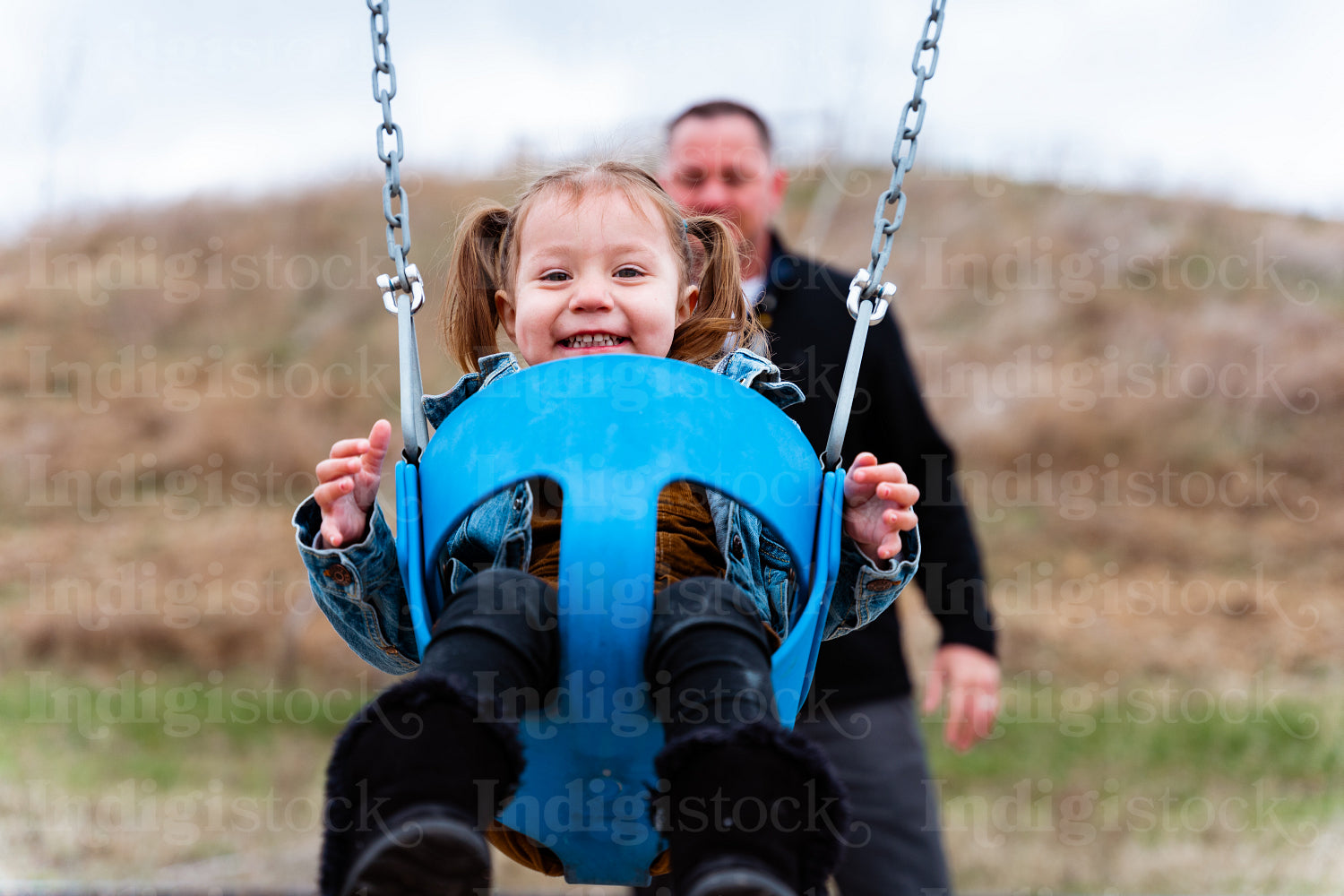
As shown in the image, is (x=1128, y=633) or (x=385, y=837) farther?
(x=1128, y=633)

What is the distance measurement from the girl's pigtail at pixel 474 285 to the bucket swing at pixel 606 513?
0.44m

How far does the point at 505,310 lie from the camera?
6.00ft

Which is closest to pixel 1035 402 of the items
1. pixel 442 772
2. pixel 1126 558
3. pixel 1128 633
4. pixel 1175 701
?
pixel 1126 558

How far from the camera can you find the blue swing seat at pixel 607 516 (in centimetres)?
122

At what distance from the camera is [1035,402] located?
9.51 m

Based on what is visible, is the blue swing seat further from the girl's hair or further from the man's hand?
the man's hand

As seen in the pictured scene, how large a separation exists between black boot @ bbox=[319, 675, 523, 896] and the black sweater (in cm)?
140

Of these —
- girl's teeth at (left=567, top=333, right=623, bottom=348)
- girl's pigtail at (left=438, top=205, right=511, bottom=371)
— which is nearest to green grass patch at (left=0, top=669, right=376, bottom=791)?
girl's pigtail at (left=438, top=205, right=511, bottom=371)

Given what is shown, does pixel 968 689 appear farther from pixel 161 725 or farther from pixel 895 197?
pixel 161 725

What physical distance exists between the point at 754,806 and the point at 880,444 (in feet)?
5.21

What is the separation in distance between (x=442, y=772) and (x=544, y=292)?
735 mm

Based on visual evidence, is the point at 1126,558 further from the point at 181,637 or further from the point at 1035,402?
the point at 181,637

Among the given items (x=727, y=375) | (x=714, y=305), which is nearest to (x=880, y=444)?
(x=714, y=305)

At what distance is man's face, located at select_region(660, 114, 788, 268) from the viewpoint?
2607 millimetres
